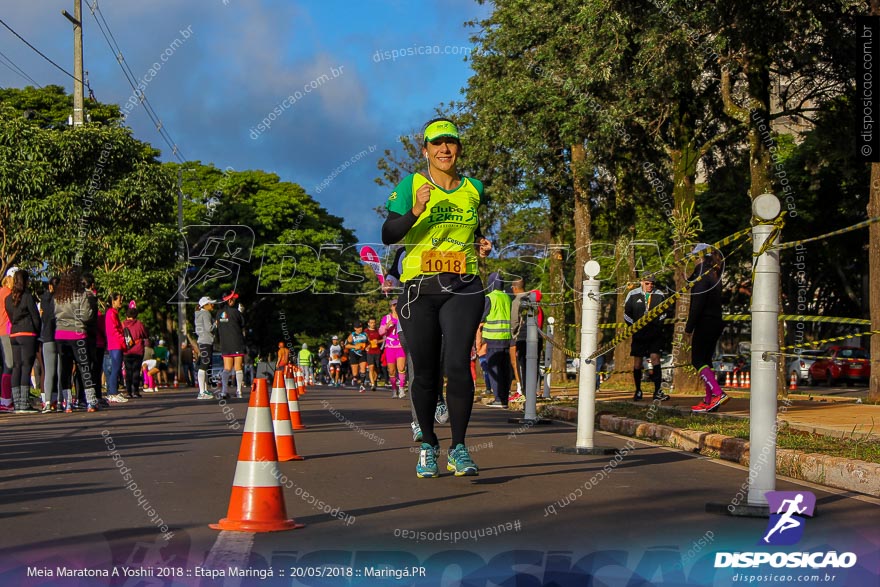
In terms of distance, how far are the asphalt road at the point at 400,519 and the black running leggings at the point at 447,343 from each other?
1.52 feet

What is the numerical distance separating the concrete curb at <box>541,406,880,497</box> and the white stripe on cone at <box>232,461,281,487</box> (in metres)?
4.09

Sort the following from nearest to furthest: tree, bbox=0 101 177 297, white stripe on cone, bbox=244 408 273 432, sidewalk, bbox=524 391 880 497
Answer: white stripe on cone, bbox=244 408 273 432 → sidewalk, bbox=524 391 880 497 → tree, bbox=0 101 177 297

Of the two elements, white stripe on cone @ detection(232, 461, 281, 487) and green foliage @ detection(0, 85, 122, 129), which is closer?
white stripe on cone @ detection(232, 461, 281, 487)

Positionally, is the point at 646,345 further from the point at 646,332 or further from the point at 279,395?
the point at 279,395

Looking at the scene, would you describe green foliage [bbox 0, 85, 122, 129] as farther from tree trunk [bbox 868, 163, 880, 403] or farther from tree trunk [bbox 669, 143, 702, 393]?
tree trunk [bbox 868, 163, 880, 403]

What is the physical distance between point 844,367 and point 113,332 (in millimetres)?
30112

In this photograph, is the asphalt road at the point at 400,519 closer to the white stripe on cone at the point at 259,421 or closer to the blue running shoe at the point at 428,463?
the blue running shoe at the point at 428,463

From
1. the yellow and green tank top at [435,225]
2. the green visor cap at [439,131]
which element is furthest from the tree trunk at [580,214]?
the yellow and green tank top at [435,225]

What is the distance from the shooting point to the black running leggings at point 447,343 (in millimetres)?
7758

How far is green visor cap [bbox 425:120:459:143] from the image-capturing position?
7.93m

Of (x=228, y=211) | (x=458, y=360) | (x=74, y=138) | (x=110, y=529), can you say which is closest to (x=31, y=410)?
(x=458, y=360)

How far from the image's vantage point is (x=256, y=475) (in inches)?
226

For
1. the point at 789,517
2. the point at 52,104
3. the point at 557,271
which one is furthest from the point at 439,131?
the point at 52,104

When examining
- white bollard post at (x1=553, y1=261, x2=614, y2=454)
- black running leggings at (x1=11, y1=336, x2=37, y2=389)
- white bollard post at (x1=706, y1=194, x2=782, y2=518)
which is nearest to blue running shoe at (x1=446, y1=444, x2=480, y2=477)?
white bollard post at (x1=706, y1=194, x2=782, y2=518)
